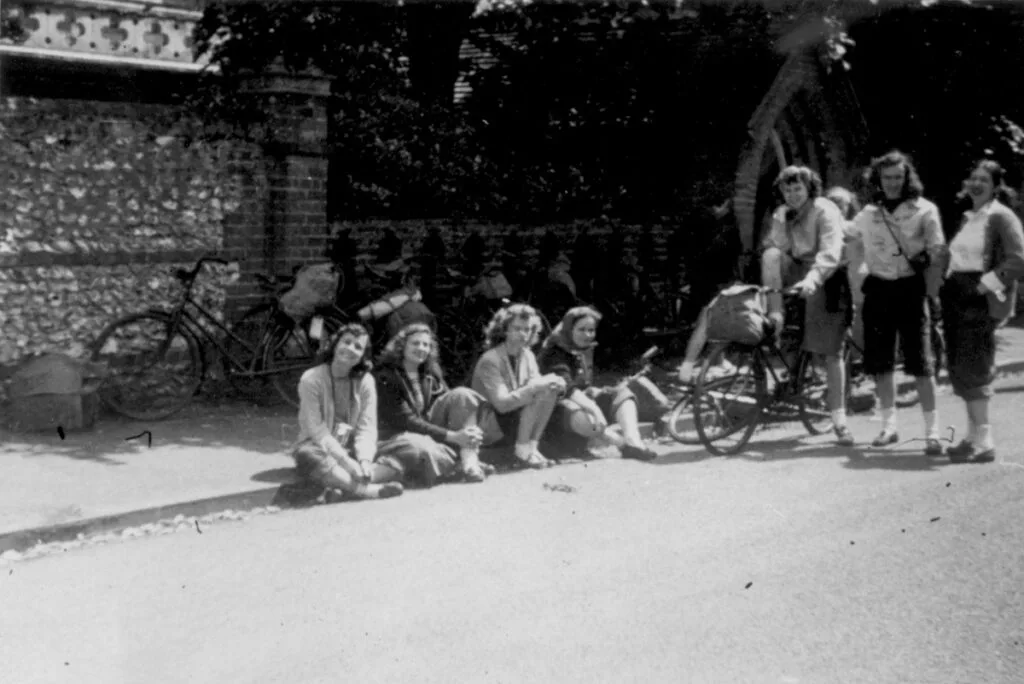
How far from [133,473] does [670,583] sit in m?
3.66

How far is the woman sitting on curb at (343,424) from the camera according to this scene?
7.54 m

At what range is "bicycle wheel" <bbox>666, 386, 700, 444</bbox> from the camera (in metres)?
9.43

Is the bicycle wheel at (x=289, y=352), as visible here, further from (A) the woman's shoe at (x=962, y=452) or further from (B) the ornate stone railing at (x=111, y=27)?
(B) the ornate stone railing at (x=111, y=27)

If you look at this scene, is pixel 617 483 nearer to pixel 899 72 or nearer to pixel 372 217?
pixel 372 217

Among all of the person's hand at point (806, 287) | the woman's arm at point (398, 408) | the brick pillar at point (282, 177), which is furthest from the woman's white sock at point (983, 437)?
the brick pillar at point (282, 177)

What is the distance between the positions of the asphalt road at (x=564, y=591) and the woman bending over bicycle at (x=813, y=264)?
1458mm

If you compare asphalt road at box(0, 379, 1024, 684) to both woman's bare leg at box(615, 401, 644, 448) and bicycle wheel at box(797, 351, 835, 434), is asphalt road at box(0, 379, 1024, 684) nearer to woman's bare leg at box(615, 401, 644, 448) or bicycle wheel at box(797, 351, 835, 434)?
woman's bare leg at box(615, 401, 644, 448)

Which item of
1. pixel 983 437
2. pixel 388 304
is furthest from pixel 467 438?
pixel 983 437

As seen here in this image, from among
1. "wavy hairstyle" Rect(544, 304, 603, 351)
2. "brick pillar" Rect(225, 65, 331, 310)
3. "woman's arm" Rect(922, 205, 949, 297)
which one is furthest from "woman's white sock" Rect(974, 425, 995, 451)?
"brick pillar" Rect(225, 65, 331, 310)

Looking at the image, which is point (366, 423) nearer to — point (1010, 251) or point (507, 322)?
point (507, 322)

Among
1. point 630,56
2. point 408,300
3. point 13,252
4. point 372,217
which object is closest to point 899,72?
→ point 630,56

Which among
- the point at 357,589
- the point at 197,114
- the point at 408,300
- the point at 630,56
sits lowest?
the point at 357,589

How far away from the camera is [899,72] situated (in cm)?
1620

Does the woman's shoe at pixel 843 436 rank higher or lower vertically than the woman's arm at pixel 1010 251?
lower
